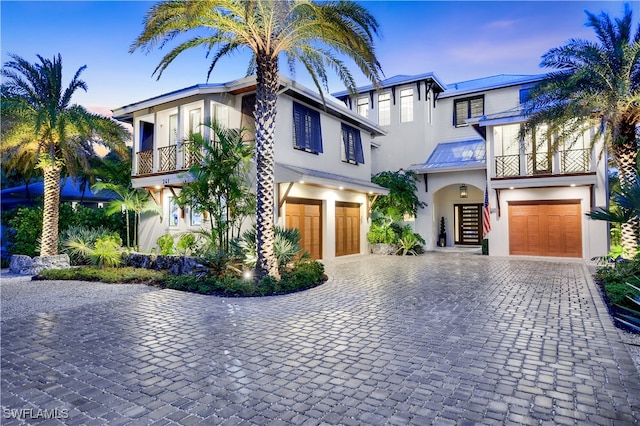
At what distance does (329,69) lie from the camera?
Answer: 37.4ft

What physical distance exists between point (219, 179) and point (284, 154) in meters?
3.72

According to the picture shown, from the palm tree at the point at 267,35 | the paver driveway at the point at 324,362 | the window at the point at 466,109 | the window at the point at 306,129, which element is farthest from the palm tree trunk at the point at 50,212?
the window at the point at 466,109

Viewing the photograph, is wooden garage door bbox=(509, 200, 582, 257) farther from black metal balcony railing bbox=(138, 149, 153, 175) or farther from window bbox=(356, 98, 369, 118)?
black metal balcony railing bbox=(138, 149, 153, 175)

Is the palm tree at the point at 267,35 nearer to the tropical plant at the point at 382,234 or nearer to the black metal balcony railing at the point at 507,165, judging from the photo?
the black metal balcony railing at the point at 507,165

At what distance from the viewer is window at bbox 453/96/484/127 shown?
70.9 ft

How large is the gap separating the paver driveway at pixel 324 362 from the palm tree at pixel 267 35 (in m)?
2.88

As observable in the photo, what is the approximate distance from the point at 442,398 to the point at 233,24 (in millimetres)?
9129

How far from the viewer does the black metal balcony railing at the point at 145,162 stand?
1541 centimetres

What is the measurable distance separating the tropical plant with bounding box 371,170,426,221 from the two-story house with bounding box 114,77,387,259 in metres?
2.22

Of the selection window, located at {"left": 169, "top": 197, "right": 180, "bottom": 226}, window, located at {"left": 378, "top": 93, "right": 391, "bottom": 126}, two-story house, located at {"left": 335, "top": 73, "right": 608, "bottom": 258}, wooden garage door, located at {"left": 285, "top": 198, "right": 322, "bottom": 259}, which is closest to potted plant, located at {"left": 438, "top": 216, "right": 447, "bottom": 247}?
two-story house, located at {"left": 335, "top": 73, "right": 608, "bottom": 258}

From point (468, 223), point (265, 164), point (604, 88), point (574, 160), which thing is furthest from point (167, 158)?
point (468, 223)

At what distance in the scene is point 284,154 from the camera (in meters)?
13.7

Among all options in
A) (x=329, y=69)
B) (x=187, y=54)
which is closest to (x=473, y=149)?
(x=329, y=69)

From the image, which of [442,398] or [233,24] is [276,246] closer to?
[233,24]
